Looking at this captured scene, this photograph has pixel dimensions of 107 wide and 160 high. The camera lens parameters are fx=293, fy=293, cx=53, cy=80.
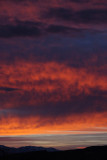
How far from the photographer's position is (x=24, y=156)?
73.1m

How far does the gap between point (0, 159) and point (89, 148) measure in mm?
23846

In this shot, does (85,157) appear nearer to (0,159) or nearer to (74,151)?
(74,151)

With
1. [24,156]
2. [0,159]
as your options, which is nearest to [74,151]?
[24,156]

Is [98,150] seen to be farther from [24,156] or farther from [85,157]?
[24,156]

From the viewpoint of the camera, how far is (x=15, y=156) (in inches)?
2884

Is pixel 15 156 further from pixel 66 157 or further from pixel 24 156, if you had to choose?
pixel 66 157

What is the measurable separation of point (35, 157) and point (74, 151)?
10039 mm

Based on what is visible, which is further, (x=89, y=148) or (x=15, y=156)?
(x=89, y=148)

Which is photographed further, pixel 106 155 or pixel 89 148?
pixel 89 148

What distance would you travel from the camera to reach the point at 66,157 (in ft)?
240

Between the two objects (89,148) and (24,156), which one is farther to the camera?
(89,148)

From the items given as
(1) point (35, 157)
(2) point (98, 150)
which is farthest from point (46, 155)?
(2) point (98, 150)

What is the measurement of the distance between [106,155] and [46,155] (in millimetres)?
15073

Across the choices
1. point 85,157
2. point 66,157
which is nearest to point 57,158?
point 66,157
